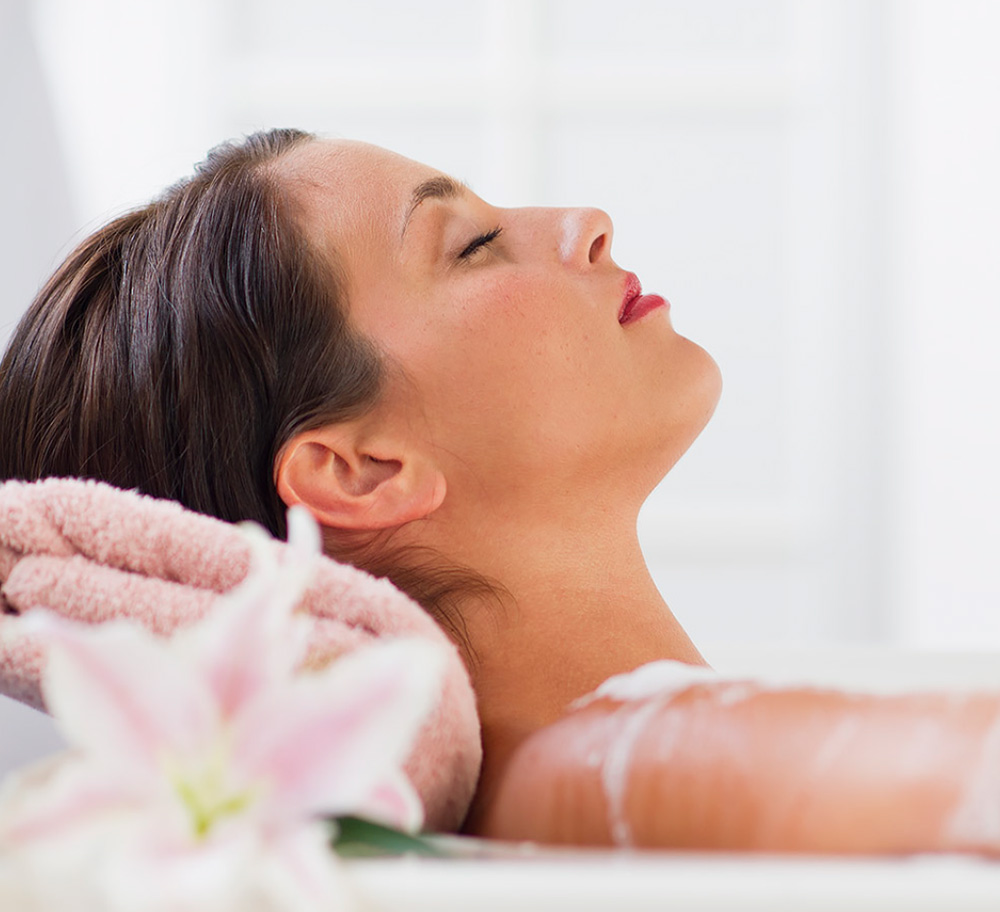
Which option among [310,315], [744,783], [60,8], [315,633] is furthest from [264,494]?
[60,8]

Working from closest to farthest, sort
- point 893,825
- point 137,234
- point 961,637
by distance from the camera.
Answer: point 893,825, point 137,234, point 961,637

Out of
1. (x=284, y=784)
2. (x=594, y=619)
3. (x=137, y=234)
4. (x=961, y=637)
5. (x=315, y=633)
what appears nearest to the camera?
(x=284, y=784)

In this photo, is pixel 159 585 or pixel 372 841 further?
pixel 159 585

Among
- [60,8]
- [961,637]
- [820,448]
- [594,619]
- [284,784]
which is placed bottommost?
[961,637]

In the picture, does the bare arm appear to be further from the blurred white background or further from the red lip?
the blurred white background

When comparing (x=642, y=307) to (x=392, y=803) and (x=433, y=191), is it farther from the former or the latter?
(x=392, y=803)

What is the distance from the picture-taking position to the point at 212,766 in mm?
439

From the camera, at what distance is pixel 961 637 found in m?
2.67

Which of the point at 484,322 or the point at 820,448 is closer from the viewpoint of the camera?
the point at 484,322

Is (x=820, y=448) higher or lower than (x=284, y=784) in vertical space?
lower

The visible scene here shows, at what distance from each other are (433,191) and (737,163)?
72.9 inches

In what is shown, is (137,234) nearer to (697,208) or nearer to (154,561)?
(154,561)

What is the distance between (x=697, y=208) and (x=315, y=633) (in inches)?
86.3

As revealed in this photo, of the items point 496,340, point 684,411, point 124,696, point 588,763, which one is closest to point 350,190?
point 496,340
